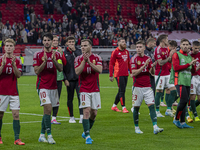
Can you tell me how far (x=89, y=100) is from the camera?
7.08m

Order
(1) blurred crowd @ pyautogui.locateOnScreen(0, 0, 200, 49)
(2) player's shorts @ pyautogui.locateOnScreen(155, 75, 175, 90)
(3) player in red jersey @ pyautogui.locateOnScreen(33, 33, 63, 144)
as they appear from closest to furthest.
Result: 1. (3) player in red jersey @ pyautogui.locateOnScreen(33, 33, 63, 144)
2. (2) player's shorts @ pyautogui.locateOnScreen(155, 75, 175, 90)
3. (1) blurred crowd @ pyautogui.locateOnScreen(0, 0, 200, 49)

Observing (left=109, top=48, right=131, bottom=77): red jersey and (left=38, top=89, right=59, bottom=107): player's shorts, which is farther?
(left=109, top=48, right=131, bottom=77): red jersey

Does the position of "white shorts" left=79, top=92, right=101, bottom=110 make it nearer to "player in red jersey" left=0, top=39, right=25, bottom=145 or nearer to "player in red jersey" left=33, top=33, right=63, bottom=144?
"player in red jersey" left=33, top=33, right=63, bottom=144

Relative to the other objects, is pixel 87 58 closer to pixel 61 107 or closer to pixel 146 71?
pixel 146 71

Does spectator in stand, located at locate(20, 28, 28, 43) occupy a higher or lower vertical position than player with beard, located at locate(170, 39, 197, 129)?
higher

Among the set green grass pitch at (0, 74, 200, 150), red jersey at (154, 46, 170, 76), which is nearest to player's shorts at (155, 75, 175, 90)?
red jersey at (154, 46, 170, 76)

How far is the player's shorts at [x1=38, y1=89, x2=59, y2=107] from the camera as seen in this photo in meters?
7.12

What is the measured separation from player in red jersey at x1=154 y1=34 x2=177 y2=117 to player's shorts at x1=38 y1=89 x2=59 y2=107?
4.05 m

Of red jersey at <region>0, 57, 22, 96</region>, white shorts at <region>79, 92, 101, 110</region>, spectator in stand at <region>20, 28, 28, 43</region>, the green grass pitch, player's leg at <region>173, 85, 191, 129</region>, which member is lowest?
the green grass pitch

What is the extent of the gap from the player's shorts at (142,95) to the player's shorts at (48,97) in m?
1.86

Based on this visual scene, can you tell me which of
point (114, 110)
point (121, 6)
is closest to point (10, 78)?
point (114, 110)

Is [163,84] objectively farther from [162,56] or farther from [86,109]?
[86,109]

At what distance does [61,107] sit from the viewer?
12.9m

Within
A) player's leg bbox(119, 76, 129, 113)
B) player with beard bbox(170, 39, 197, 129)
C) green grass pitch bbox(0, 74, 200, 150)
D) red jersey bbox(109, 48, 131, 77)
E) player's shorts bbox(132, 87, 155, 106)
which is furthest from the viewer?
red jersey bbox(109, 48, 131, 77)
